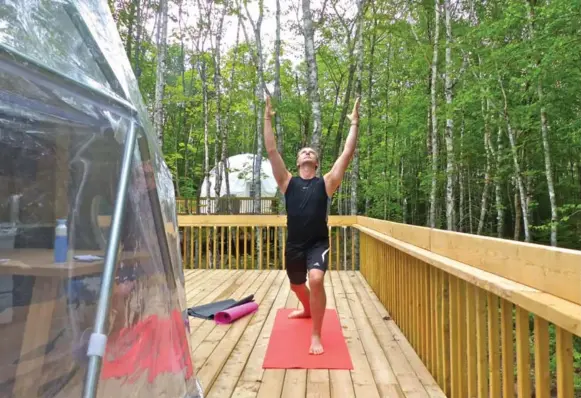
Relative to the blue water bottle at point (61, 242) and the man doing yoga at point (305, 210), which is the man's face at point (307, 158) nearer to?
the man doing yoga at point (305, 210)

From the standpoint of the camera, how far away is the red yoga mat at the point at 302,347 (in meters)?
2.38

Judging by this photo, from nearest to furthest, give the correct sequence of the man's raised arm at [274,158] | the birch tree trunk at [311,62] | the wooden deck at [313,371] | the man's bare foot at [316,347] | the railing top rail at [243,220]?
1. the wooden deck at [313,371]
2. the man's bare foot at [316,347]
3. the man's raised arm at [274,158]
4. the railing top rail at [243,220]
5. the birch tree trunk at [311,62]

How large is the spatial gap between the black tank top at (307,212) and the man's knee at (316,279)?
0.88 feet

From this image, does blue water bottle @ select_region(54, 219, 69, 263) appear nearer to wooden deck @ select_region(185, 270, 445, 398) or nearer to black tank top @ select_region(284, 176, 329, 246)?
wooden deck @ select_region(185, 270, 445, 398)

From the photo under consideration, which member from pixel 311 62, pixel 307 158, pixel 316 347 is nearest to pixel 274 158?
pixel 307 158

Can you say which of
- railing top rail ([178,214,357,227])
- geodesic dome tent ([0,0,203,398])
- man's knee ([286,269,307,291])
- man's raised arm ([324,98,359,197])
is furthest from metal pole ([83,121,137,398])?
railing top rail ([178,214,357,227])

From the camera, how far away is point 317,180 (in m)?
2.90

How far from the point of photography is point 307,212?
2.78 meters

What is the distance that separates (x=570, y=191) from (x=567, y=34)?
9.80 metres

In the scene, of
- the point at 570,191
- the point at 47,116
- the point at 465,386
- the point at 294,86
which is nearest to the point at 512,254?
the point at 465,386

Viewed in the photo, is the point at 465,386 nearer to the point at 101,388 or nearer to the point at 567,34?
the point at 101,388

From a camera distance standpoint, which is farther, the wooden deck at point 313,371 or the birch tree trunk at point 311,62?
the birch tree trunk at point 311,62

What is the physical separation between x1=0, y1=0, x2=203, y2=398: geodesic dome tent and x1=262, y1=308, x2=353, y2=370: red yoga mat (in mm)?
1058

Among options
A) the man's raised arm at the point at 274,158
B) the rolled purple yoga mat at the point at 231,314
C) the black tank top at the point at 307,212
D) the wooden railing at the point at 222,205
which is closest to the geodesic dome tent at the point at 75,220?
the man's raised arm at the point at 274,158
